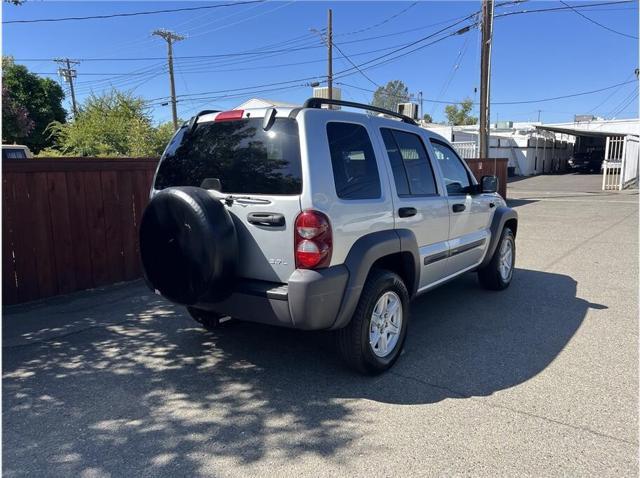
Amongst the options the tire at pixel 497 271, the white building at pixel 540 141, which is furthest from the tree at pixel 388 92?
the tire at pixel 497 271

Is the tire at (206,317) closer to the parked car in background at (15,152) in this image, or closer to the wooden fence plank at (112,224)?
the wooden fence plank at (112,224)

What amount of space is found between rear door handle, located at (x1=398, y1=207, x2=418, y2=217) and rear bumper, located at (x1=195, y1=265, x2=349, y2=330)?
0.85 m

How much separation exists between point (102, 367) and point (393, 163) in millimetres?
2884

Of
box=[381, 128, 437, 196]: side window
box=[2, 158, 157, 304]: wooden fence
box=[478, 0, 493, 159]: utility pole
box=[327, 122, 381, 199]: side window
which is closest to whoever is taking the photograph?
box=[327, 122, 381, 199]: side window

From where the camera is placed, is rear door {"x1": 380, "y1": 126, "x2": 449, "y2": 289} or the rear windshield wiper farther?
rear door {"x1": 380, "y1": 126, "x2": 449, "y2": 289}

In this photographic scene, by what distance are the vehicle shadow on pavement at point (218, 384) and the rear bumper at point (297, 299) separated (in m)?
0.59

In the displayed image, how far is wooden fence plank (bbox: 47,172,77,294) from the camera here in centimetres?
559

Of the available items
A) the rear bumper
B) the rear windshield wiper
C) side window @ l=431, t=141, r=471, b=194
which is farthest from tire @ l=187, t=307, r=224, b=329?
side window @ l=431, t=141, r=471, b=194

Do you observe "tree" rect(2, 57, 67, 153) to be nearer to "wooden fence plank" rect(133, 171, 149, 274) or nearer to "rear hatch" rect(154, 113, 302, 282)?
"wooden fence plank" rect(133, 171, 149, 274)

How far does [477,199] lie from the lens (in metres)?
5.24

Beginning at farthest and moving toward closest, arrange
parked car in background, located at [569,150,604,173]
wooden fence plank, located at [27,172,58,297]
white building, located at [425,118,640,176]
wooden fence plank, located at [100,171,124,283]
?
parked car in background, located at [569,150,604,173], white building, located at [425,118,640,176], wooden fence plank, located at [100,171,124,283], wooden fence plank, located at [27,172,58,297]

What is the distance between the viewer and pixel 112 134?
25.6 meters

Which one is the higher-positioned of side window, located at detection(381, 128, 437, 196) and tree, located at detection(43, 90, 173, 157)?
tree, located at detection(43, 90, 173, 157)

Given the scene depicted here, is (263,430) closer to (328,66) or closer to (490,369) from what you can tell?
(490,369)
